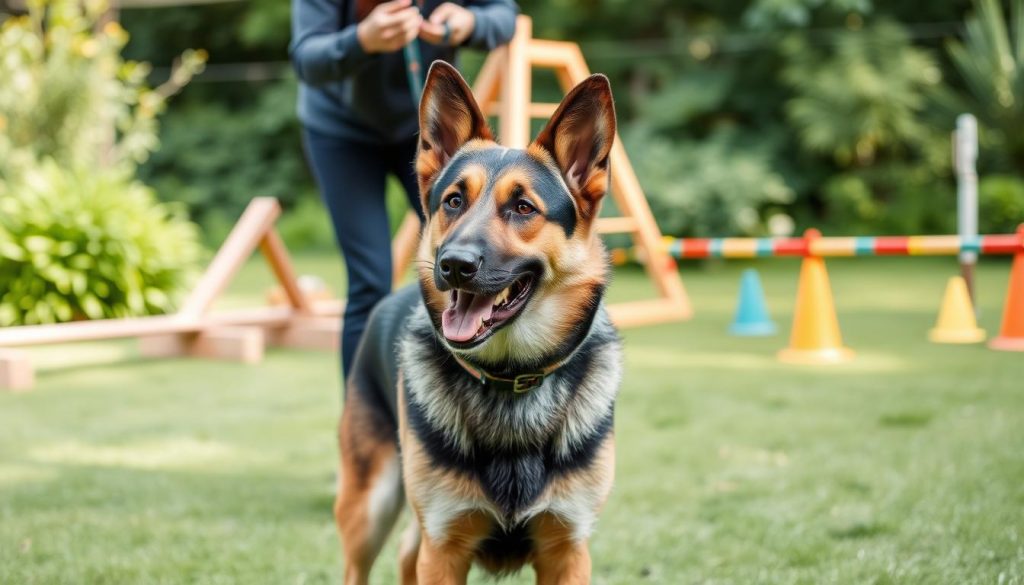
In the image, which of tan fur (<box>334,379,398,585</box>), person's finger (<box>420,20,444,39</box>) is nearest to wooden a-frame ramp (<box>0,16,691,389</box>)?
person's finger (<box>420,20,444,39</box>)

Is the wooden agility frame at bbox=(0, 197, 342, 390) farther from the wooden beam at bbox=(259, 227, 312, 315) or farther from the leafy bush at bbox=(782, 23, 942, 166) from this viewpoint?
the leafy bush at bbox=(782, 23, 942, 166)

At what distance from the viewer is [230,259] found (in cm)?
744

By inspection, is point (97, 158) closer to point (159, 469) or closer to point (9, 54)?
point (9, 54)

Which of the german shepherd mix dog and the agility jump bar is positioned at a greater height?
the german shepherd mix dog

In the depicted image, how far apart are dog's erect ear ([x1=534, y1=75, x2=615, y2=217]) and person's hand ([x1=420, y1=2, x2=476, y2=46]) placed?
40.2 inches

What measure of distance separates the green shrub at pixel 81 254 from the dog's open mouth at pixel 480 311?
6078 mm

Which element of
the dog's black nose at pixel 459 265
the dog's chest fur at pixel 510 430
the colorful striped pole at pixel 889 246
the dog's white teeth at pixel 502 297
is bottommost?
the colorful striped pole at pixel 889 246

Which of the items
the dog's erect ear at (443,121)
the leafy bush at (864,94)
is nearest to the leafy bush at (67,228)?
the dog's erect ear at (443,121)

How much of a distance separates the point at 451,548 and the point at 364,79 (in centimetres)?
181

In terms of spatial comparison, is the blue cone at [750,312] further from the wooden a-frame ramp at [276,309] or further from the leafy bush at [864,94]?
the leafy bush at [864,94]

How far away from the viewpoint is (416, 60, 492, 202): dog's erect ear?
8.30 feet

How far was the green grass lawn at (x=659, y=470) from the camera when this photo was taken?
3.15 m

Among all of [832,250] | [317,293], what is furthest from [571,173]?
[317,293]

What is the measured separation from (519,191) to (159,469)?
8.72 ft
